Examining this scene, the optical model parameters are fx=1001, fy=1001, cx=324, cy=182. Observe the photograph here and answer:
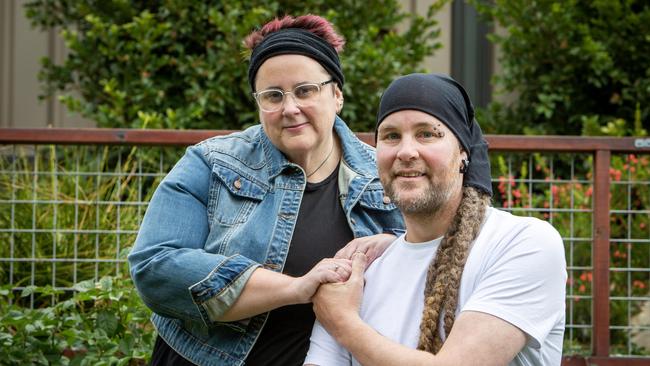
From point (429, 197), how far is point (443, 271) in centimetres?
19

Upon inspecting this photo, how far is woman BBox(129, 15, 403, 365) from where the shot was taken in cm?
278

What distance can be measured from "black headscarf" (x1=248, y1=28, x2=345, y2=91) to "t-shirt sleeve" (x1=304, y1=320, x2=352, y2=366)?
32.4 inches

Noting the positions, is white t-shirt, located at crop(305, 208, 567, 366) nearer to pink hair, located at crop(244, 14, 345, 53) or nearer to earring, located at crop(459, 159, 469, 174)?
earring, located at crop(459, 159, 469, 174)

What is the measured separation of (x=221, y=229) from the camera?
2.91m

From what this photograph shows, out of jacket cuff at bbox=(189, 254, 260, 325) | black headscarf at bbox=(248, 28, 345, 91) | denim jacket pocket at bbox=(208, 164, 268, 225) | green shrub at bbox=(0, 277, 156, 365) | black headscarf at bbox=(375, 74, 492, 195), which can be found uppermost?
black headscarf at bbox=(248, 28, 345, 91)

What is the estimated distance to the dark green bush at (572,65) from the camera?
6883 mm

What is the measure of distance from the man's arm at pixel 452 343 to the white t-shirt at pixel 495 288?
3 cm

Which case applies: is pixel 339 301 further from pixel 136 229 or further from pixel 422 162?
pixel 136 229

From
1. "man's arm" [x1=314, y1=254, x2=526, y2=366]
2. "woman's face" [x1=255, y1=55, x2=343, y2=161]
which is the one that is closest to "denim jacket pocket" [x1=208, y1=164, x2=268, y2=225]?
"woman's face" [x1=255, y1=55, x2=343, y2=161]

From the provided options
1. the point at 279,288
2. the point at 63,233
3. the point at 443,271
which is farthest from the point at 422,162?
the point at 63,233

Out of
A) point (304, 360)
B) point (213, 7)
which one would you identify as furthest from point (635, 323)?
point (213, 7)

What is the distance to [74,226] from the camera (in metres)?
5.09

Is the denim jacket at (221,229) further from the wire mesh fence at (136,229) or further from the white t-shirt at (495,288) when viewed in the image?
the wire mesh fence at (136,229)

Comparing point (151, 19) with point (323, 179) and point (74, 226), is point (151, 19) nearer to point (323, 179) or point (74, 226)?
point (74, 226)
